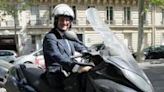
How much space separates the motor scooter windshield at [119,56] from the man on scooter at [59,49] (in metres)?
0.38

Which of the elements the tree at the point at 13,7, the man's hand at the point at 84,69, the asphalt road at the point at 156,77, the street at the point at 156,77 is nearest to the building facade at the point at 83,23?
the tree at the point at 13,7

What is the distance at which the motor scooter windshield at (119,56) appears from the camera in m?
4.10

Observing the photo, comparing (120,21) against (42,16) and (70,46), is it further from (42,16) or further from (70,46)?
(70,46)

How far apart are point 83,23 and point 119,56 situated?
37.2m

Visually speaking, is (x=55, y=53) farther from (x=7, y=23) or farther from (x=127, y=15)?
(x=127, y=15)

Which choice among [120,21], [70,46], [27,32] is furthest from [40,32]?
[70,46]

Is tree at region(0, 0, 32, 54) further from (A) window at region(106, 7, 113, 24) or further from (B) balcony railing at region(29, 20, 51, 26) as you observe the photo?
(A) window at region(106, 7, 113, 24)

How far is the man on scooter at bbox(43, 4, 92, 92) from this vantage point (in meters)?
4.79

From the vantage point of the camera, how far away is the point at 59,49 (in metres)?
4.98

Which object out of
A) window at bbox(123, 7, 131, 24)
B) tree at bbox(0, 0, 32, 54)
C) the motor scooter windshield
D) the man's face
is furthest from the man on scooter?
window at bbox(123, 7, 131, 24)

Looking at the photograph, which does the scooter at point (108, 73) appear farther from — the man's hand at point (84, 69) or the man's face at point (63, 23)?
the man's face at point (63, 23)

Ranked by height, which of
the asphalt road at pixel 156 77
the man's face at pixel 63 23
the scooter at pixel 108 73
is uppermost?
the man's face at pixel 63 23

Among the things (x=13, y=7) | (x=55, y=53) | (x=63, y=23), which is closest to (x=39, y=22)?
→ (x=13, y=7)

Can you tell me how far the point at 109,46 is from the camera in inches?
173
